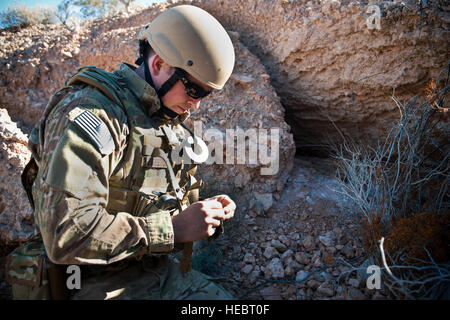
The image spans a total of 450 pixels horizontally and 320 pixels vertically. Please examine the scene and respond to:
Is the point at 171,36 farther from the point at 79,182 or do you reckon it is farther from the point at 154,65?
the point at 79,182

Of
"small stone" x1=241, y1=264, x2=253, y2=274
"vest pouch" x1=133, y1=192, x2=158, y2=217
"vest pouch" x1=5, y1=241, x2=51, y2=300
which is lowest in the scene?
"small stone" x1=241, y1=264, x2=253, y2=274

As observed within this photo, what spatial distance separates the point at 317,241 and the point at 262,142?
1048 mm

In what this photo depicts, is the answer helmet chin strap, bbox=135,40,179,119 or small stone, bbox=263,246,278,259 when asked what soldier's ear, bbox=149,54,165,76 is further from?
small stone, bbox=263,246,278,259

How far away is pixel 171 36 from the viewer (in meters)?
1.51

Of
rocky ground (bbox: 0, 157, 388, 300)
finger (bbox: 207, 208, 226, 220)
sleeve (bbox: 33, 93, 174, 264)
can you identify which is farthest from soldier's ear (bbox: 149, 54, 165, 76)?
rocky ground (bbox: 0, 157, 388, 300)

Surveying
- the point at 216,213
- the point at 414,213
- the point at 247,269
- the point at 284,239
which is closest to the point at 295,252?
the point at 284,239

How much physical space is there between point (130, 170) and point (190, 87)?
1.71 feet

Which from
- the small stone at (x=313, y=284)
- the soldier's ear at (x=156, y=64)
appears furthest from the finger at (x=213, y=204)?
the small stone at (x=313, y=284)

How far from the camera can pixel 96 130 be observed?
3.89 ft

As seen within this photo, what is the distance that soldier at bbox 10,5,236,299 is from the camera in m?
1.11

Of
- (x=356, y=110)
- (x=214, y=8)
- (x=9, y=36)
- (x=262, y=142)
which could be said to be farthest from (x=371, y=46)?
(x=9, y=36)

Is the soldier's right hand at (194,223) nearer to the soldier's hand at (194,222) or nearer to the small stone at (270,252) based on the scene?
the soldier's hand at (194,222)
